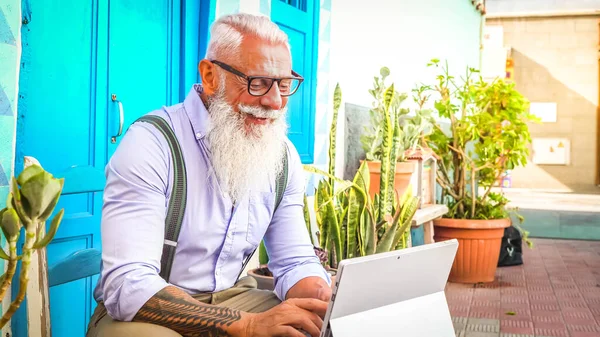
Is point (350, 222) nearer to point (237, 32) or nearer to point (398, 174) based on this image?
point (398, 174)

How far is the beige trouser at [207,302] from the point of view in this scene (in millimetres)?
1495

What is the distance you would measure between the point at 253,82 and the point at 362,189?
1.35 meters

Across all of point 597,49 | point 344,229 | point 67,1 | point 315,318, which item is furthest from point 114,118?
point 597,49

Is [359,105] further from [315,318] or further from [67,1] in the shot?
[315,318]

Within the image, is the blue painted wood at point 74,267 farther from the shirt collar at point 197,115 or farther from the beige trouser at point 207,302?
the shirt collar at point 197,115

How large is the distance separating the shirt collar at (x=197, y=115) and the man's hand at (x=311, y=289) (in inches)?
18.9

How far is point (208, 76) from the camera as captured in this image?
1906 mm

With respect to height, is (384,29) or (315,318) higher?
(384,29)

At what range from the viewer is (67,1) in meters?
2.35

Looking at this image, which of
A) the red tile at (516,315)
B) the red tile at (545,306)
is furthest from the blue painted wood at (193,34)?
the red tile at (545,306)

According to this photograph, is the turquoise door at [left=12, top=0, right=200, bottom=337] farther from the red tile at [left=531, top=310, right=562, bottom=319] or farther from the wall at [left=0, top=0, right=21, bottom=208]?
the red tile at [left=531, top=310, right=562, bottom=319]

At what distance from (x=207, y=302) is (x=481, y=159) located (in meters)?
3.96

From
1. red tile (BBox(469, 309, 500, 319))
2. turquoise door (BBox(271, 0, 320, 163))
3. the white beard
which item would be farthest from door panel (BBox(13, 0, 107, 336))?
red tile (BBox(469, 309, 500, 319))

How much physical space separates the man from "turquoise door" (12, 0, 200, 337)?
0.65m
